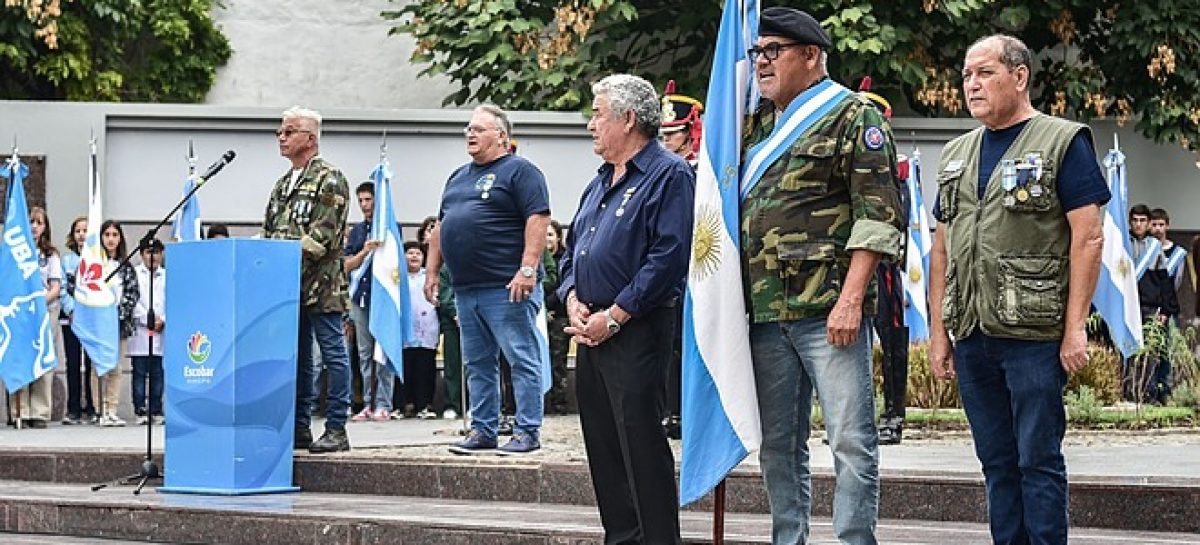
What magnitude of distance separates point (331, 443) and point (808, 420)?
5.02m

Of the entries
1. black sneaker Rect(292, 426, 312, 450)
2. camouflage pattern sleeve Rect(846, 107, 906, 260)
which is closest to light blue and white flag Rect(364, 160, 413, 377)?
black sneaker Rect(292, 426, 312, 450)

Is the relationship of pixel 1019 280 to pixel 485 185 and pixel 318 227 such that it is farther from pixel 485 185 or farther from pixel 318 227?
pixel 318 227

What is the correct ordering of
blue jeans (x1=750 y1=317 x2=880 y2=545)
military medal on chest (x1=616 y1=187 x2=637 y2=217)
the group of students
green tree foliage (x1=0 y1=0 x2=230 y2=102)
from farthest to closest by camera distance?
green tree foliage (x1=0 y1=0 x2=230 y2=102), the group of students, military medal on chest (x1=616 y1=187 x2=637 y2=217), blue jeans (x1=750 y1=317 x2=880 y2=545)

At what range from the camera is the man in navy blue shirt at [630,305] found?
7.43 metres

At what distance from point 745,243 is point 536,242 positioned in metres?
3.77

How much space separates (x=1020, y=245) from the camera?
21.5ft

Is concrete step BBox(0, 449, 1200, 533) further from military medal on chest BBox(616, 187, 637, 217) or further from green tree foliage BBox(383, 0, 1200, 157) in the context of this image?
green tree foliage BBox(383, 0, 1200, 157)

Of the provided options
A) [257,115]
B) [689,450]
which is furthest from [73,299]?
[689,450]

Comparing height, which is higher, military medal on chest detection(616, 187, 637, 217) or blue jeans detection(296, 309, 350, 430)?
military medal on chest detection(616, 187, 637, 217)

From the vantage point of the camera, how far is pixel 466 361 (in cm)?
1089

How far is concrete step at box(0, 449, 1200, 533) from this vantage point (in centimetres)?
824

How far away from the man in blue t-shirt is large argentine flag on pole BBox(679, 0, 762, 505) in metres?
3.60

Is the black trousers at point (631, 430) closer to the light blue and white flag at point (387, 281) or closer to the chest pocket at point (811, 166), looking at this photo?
the chest pocket at point (811, 166)

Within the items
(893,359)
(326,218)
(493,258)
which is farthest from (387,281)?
(893,359)
